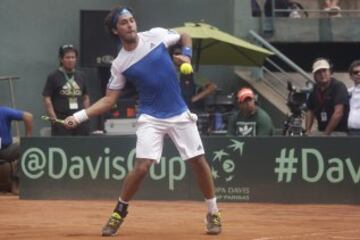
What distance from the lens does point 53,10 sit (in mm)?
21234

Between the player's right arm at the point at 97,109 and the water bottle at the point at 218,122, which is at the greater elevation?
the player's right arm at the point at 97,109

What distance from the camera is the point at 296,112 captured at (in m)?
17.2

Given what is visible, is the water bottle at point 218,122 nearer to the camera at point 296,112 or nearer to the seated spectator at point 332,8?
the camera at point 296,112

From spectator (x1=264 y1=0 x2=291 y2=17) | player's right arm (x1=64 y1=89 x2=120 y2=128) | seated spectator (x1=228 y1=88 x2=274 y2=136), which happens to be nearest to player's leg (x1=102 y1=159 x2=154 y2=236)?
player's right arm (x1=64 y1=89 x2=120 y2=128)

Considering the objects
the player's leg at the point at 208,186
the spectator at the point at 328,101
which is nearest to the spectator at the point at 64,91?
the spectator at the point at 328,101

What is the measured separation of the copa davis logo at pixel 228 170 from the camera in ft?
47.8

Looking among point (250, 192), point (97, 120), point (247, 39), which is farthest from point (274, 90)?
point (250, 192)

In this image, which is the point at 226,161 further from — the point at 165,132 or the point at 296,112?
the point at 165,132

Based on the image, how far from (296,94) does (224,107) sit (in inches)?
73.5

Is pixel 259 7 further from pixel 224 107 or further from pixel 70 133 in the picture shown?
pixel 70 133

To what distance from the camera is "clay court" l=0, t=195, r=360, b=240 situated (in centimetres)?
1043

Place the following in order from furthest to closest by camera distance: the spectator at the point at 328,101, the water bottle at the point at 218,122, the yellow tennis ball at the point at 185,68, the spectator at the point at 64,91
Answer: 1. the water bottle at the point at 218,122
2. the spectator at the point at 64,91
3. the spectator at the point at 328,101
4. the yellow tennis ball at the point at 185,68

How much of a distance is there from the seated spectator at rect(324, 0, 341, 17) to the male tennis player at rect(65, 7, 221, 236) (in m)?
11.7

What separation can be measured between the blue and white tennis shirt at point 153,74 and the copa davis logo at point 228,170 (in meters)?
4.29
